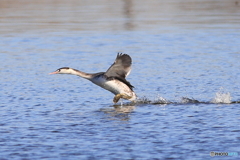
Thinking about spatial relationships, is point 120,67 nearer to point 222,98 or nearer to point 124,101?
point 124,101

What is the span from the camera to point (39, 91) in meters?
16.1

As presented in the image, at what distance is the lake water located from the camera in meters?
10.2

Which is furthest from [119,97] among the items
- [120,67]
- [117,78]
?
[120,67]

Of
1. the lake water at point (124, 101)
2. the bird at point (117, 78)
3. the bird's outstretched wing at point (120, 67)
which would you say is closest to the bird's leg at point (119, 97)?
the bird at point (117, 78)

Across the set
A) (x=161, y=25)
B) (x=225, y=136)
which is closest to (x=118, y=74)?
(x=225, y=136)

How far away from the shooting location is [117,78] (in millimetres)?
14547

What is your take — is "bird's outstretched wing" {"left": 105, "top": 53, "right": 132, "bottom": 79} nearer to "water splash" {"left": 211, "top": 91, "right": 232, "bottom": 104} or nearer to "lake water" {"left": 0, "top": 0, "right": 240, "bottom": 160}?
"lake water" {"left": 0, "top": 0, "right": 240, "bottom": 160}

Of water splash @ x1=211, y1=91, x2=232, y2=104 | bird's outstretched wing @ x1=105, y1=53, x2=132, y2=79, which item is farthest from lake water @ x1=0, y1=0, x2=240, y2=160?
bird's outstretched wing @ x1=105, y1=53, x2=132, y2=79

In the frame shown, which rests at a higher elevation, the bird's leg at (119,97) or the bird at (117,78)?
the bird at (117,78)

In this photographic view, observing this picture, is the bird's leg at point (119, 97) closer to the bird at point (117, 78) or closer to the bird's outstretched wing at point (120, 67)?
the bird at point (117, 78)

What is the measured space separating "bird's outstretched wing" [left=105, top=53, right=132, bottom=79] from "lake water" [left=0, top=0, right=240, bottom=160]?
77 centimetres

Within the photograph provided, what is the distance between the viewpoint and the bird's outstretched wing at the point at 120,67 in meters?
14.3

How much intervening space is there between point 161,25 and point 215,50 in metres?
9.61

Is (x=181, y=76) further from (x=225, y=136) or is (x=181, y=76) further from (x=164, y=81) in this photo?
(x=225, y=136)
